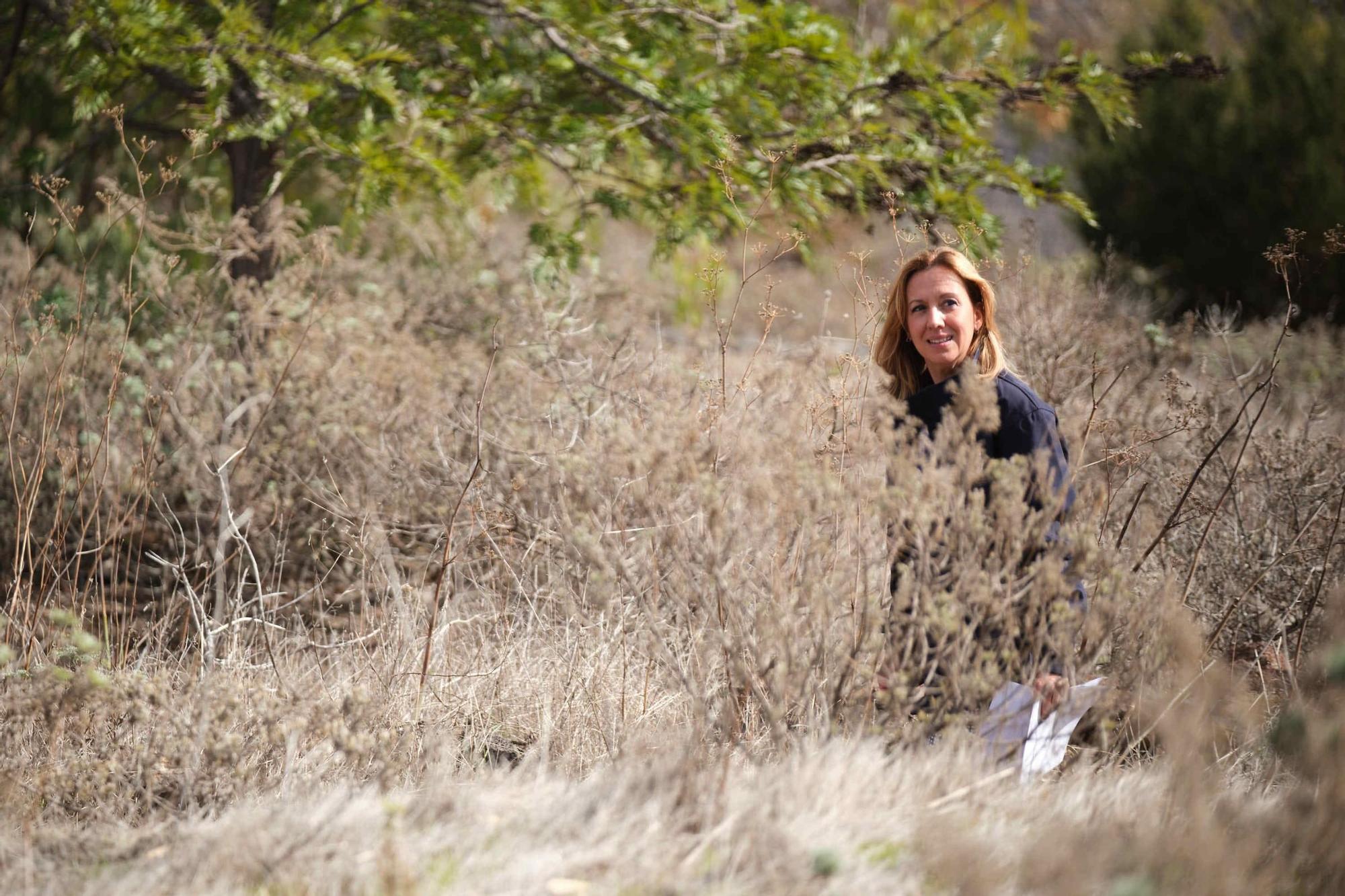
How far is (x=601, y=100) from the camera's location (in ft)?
17.2

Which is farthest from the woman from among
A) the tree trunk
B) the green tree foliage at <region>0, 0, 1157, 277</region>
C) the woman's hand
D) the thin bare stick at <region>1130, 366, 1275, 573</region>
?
the tree trunk

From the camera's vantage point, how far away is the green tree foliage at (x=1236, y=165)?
33.2 feet

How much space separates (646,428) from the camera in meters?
2.69

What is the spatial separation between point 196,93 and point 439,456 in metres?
2.33

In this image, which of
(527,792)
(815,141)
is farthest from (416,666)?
(815,141)

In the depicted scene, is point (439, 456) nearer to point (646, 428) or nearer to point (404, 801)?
point (646, 428)

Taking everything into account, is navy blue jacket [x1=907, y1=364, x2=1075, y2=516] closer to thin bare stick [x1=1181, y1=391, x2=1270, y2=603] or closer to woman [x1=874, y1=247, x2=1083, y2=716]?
woman [x1=874, y1=247, x2=1083, y2=716]

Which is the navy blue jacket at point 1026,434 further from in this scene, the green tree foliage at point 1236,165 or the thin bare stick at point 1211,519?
the green tree foliage at point 1236,165

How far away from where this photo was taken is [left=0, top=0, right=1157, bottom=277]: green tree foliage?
451cm

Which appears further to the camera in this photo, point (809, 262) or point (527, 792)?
point (809, 262)

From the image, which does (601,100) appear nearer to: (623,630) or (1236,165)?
(623,630)

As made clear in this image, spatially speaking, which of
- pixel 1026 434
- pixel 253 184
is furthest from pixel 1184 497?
pixel 253 184

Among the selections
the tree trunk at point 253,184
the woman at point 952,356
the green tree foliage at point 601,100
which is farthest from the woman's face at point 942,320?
the tree trunk at point 253,184

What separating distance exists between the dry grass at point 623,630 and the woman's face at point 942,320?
0.81 ft
